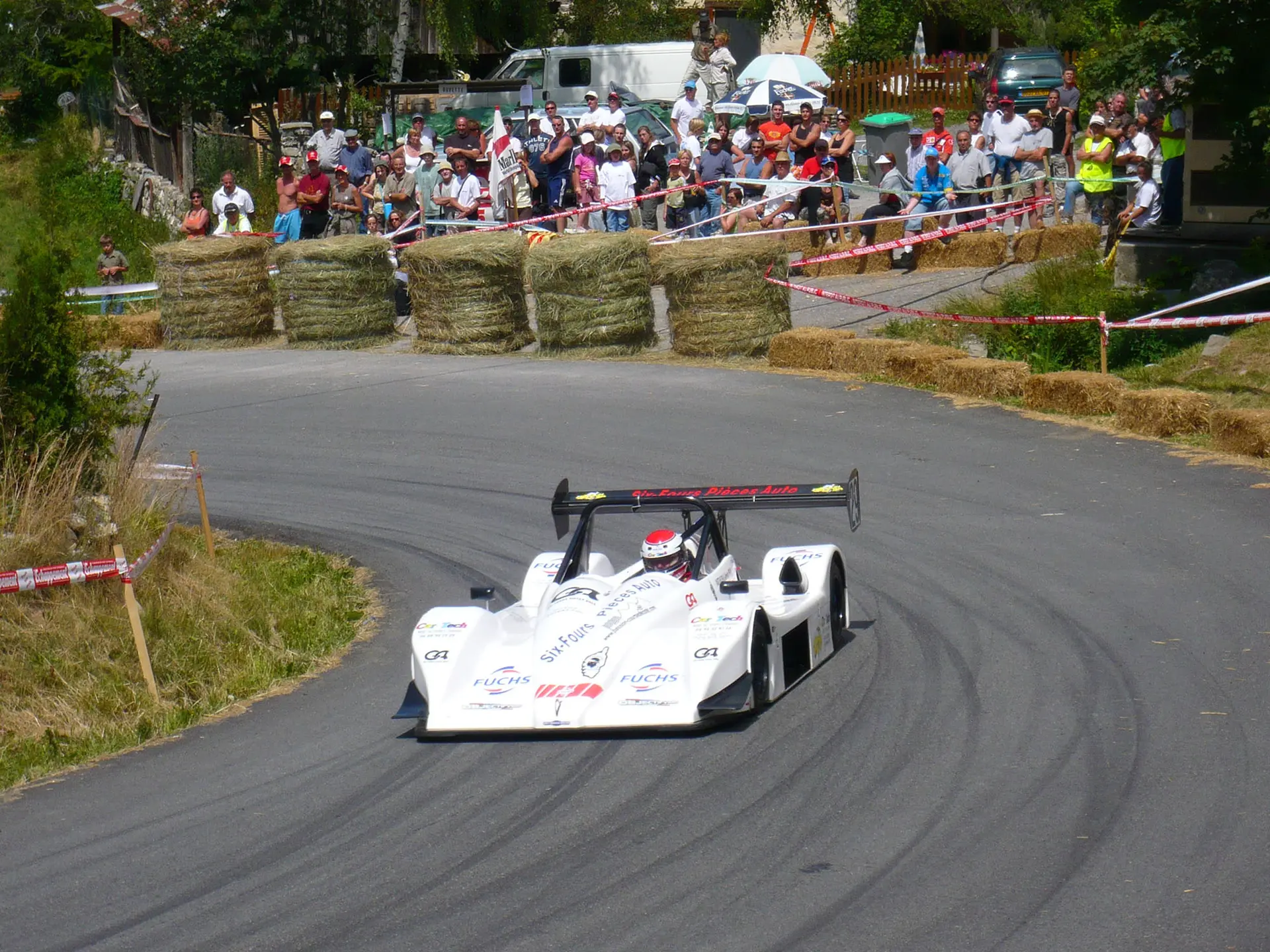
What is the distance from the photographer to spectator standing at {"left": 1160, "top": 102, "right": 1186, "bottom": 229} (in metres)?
19.4

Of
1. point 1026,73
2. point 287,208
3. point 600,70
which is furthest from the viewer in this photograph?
point 600,70

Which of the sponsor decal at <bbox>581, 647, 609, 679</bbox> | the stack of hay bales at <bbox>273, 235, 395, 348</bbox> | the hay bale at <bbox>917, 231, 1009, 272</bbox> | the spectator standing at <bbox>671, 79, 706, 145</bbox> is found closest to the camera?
the sponsor decal at <bbox>581, 647, 609, 679</bbox>

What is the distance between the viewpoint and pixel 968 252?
2162cm

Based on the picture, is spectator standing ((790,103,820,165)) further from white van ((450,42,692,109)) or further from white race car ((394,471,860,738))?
white race car ((394,471,860,738))

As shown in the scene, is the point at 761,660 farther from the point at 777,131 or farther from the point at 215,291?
the point at 777,131

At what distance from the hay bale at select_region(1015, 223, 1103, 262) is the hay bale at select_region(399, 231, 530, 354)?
7069 mm

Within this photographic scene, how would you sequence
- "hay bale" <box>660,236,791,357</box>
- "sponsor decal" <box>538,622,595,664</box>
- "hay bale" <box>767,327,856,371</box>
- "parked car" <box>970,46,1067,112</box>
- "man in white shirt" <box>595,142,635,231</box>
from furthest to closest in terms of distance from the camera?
"parked car" <box>970,46,1067,112</box> < "man in white shirt" <box>595,142,635,231</box> < "hay bale" <box>660,236,791,357</box> < "hay bale" <box>767,327,856,371</box> < "sponsor decal" <box>538,622,595,664</box>

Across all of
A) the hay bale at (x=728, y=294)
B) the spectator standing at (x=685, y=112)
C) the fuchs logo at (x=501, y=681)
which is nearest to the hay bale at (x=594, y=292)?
the hay bale at (x=728, y=294)

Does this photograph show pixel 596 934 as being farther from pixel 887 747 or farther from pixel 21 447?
pixel 21 447

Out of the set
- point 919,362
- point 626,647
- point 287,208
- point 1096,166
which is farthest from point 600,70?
point 626,647

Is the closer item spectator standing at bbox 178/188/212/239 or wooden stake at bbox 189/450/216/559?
wooden stake at bbox 189/450/216/559

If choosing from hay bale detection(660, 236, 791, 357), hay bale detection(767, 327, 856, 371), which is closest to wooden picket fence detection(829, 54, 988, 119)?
hay bale detection(660, 236, 791, 357)

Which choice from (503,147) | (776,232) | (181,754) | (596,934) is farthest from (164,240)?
(596,934)

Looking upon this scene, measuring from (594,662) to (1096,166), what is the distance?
50.7 feet
